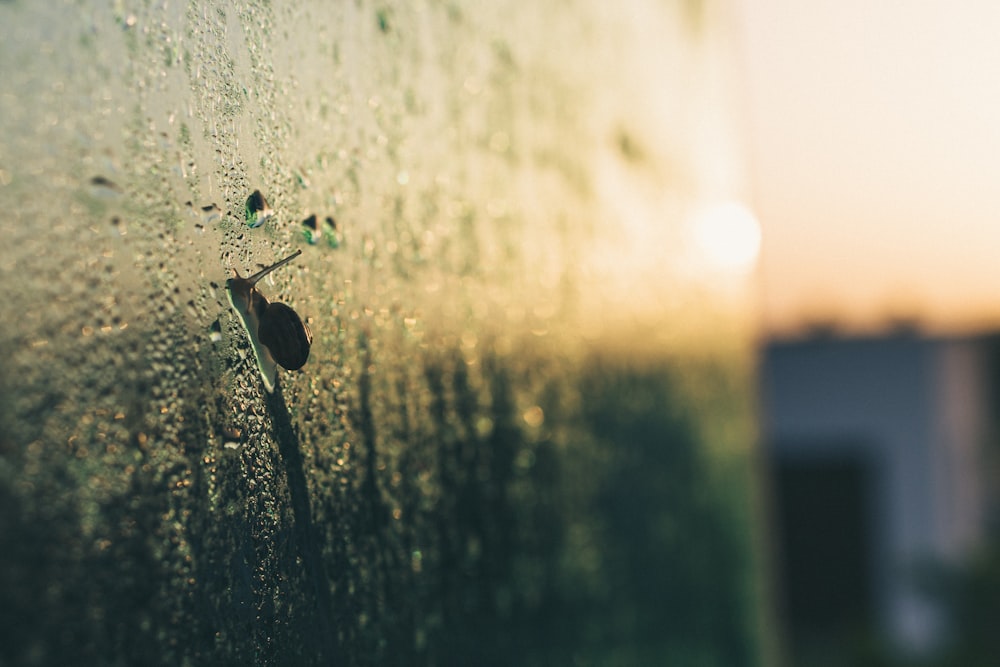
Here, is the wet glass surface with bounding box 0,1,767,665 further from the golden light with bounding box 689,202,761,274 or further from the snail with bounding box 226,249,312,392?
the golden light with bounding box 689,202,761,274

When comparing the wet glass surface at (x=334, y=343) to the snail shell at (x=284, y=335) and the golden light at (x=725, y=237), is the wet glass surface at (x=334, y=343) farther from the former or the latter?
the golden light at (x=725, y=237)

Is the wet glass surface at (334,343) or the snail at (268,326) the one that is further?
the snail at (268,326)

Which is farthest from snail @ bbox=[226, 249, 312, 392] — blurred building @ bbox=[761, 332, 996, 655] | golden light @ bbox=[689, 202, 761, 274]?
blurred building @ bbox=[761, 332, 996, 655]

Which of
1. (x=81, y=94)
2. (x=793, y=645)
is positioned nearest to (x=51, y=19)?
(x=81, y=94)

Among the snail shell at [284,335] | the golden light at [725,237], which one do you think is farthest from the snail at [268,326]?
the golden light at [725,237]

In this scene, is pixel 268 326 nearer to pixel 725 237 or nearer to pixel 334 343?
pixel 334 343

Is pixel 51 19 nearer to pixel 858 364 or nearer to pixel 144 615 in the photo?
pixel 144 615
